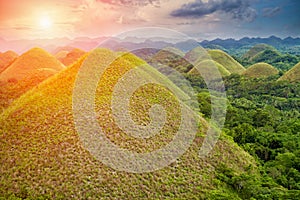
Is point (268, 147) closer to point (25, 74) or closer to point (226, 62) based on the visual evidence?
point (25, 74)

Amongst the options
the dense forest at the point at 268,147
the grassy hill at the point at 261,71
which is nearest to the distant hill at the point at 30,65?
the dense forest at the point at 268,147

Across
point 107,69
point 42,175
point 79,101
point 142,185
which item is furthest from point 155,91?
point 42,175

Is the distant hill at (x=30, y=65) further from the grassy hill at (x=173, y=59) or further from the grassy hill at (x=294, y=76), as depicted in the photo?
the grassy hill at (x=294, y=76)

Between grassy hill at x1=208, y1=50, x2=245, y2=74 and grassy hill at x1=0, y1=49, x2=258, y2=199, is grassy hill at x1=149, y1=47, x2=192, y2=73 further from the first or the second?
grassy hill at x1=0, y1=49, x2=258, y2=199

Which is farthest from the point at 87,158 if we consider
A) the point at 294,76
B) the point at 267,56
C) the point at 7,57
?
the point at 267,56

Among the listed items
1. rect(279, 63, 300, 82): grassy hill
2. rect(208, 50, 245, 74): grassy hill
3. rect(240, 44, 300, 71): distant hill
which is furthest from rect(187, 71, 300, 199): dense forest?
rect(240, 44, 300, 71): distant hill

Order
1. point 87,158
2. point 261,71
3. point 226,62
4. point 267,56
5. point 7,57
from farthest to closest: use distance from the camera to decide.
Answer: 1. point 267,56
2. point 226,62
3. point 261,71
4. point 7,57
5. point 87,158
